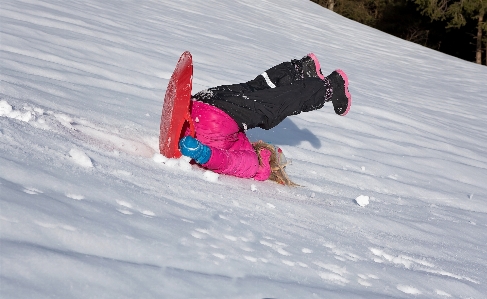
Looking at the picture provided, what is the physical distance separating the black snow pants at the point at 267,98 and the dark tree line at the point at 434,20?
17.0 m

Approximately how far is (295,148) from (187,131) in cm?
126

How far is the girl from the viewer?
275 centimetres

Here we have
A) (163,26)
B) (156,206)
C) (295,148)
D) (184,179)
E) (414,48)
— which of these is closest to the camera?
(156,206)

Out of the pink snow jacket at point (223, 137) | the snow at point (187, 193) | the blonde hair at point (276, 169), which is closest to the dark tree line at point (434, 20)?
the snow at point (187, 193)

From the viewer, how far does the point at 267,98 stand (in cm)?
297

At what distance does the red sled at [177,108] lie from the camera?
8.41ft

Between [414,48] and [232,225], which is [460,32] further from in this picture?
[232,225]

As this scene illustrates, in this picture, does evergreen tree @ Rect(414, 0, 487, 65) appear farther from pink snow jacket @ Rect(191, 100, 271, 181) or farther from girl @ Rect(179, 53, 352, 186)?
pink snow jacket @ Rect(191, 100, 271, 181)

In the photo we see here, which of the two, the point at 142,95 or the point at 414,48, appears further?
the point at 414,48

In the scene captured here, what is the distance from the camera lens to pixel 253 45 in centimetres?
754

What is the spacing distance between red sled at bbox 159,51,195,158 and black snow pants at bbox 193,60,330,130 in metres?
0.29

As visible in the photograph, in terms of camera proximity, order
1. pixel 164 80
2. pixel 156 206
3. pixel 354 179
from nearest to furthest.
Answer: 1. pixel 156 206
2. pixel 354 179
3. pixel 164 80

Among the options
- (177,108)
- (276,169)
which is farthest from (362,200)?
(177,108)

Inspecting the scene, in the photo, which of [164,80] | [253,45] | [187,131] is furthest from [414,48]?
[187,131]
